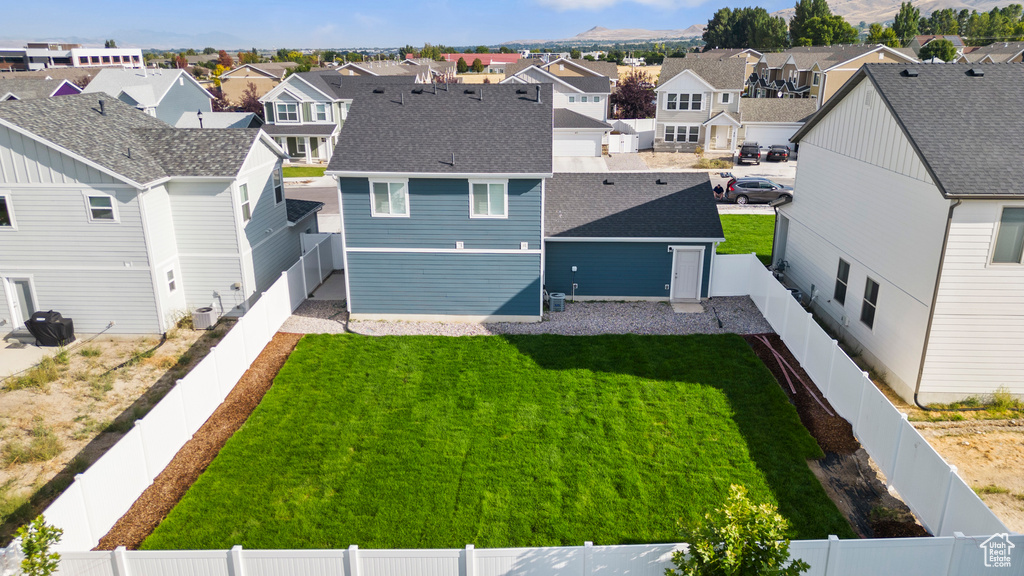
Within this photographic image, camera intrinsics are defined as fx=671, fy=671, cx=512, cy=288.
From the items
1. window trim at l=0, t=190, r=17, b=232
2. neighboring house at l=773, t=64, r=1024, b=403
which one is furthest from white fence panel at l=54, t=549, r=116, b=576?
neighboring house at l=773, t=64, r=1024, b=403

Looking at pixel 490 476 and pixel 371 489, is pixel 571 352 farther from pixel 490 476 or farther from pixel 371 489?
pixel 371 489

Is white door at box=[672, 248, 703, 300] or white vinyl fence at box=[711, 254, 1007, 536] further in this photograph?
white door at box=[672, 248, 703, 300]

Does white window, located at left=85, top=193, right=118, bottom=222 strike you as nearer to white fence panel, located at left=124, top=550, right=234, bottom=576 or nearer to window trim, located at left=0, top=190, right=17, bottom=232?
window trim, located at left=0, top=190, right=17, bottom=232

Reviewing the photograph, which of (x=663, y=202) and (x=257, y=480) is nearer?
(x=257, y=480)

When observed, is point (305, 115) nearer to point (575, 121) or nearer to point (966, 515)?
point (575, 121)

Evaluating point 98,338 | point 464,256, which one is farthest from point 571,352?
point 98,338

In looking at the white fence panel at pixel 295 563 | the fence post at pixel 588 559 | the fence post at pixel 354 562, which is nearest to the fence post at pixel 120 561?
the white fence panel at pixel 295 563

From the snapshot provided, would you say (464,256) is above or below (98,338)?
above
